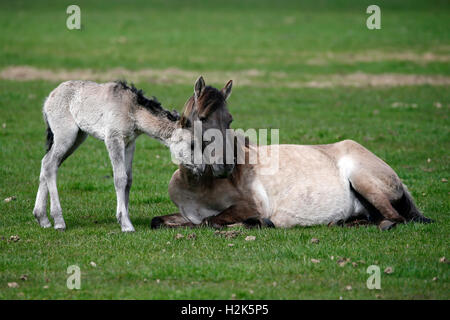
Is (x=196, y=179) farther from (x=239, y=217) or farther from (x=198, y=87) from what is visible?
(x=198, y=87)

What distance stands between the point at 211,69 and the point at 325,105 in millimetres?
7435

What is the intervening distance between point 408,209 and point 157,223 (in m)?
3.46

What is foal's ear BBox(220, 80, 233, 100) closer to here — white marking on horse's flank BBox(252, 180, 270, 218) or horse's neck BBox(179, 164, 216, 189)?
horse's neck BBox(179, 164, 216, 189)

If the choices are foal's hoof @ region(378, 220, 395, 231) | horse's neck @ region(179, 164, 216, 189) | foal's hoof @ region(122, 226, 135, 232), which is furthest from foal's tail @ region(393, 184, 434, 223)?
foal's hoof @ region(122, 226, 135, 232)

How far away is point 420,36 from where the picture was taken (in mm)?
34125

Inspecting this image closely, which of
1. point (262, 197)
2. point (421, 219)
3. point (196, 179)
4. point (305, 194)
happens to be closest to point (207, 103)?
point (196, 179)

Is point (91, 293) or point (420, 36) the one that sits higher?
point (420, 36)

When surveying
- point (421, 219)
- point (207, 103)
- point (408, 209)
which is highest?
point (207, 103)

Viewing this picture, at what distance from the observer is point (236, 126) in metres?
16.5

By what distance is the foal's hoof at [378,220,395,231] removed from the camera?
8361 millimetres

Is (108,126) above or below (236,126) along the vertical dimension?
above

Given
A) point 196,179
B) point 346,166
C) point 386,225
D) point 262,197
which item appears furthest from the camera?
point 346,166
